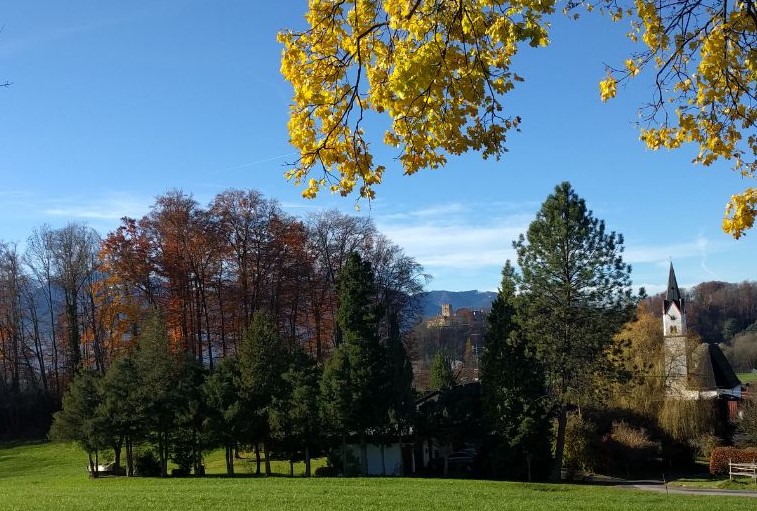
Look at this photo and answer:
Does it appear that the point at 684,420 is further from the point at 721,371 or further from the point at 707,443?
the point at 721,371

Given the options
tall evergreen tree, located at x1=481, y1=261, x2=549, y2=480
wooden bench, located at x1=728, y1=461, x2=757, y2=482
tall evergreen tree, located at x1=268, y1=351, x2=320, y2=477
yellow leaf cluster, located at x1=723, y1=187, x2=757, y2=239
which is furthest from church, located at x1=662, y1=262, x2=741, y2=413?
yellow leaf cluster, located at x1=723, y1=187, x2=757, y2=239

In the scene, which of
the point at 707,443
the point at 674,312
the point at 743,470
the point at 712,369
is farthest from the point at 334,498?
the point at 674,312

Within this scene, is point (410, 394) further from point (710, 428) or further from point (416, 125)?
point (416, 125)

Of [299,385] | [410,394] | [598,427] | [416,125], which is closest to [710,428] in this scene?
[598,427]

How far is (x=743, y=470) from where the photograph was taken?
112 ft

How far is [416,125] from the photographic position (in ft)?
17.4

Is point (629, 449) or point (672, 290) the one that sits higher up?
point (672, 290)

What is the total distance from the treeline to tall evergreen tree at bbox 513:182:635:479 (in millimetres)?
11034

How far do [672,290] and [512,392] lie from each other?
3230cm

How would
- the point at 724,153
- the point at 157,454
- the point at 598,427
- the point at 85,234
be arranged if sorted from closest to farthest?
the point at 724,153, the point at 157,454, the point at 598,427, the point at 85,234

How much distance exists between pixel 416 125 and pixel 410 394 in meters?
28.8

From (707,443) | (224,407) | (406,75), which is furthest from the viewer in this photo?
(707,443)

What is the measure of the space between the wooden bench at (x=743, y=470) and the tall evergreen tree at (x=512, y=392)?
1019cm

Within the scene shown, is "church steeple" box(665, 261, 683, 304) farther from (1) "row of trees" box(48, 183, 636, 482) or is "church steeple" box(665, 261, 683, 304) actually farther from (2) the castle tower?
(1) "row of trees" box(48, 183, 636, 482)
